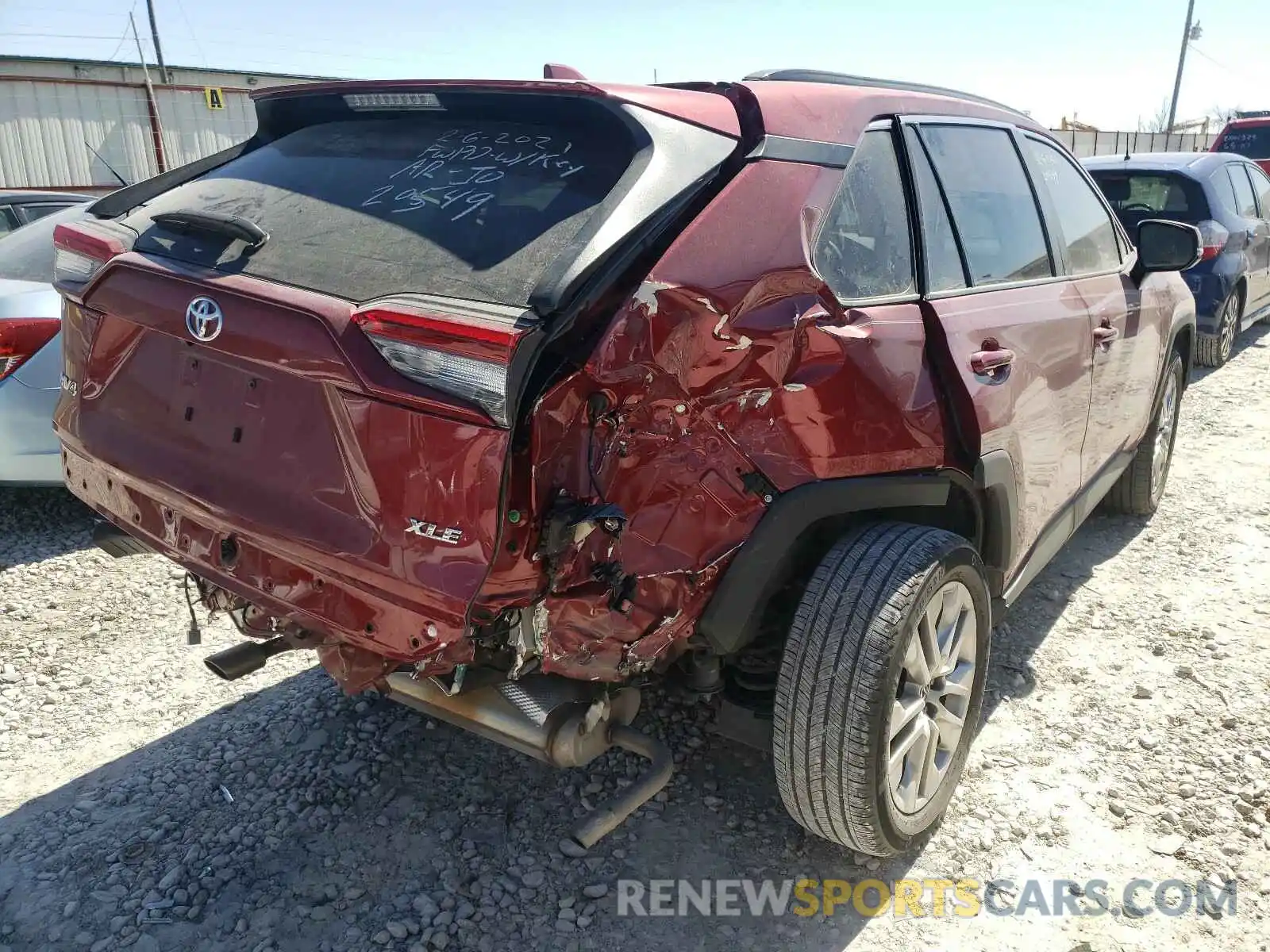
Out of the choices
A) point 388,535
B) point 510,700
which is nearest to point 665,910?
point 510,700

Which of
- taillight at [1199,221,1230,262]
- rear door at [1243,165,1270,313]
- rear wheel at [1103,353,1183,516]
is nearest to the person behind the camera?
rear wheel at [1103,353,1183,516]

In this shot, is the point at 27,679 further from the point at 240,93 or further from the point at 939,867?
the point at 240,93

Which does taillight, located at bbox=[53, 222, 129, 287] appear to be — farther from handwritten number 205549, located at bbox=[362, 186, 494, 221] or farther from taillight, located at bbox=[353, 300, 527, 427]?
taillight, located at bbox=[353, 300, 527, 427]

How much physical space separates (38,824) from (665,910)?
1787 mm

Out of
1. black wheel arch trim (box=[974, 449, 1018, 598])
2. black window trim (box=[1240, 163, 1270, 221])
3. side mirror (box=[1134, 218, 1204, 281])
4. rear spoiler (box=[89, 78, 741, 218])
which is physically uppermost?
rear spoiler (box=[89, 78, 741, 218])

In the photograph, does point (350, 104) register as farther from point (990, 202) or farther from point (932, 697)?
point (932, 697)

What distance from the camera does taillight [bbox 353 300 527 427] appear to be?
179cm

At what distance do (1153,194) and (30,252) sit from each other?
310 inches

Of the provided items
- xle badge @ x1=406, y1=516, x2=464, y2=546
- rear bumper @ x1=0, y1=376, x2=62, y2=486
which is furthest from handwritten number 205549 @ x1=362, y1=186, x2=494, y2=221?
rear bumper @ x1=0, y1=376, x2=62, y2=486

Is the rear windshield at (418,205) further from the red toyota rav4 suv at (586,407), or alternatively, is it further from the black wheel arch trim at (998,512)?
the black wheel arch trim at (998,512)

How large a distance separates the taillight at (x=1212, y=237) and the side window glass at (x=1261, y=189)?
164 centimetres

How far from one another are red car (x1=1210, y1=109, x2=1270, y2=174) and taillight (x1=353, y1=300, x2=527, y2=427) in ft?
50.0

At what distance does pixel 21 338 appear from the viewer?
14.1ft

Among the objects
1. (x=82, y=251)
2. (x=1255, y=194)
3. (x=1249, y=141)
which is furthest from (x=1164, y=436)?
(x=1249, y=141)
